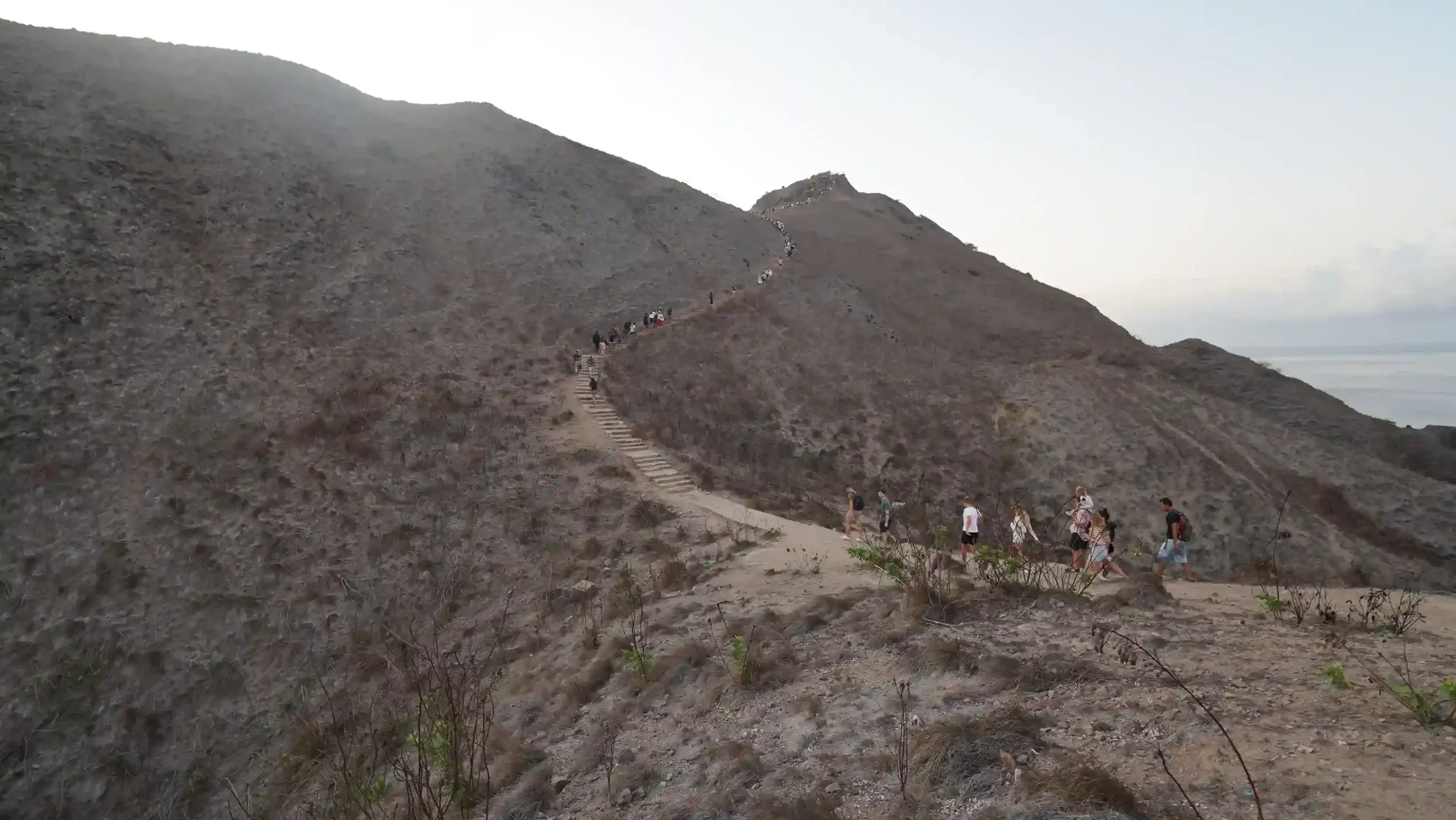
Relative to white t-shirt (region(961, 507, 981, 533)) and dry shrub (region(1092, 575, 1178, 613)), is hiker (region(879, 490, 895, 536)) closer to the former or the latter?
white t-shirt (region(961, 507, 981, 533))

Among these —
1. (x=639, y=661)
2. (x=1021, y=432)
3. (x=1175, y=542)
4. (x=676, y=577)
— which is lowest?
(x=676, y=577)

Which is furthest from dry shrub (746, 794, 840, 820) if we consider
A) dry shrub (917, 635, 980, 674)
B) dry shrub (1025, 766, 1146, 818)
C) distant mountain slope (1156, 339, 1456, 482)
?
distant mountain slope (1156, 339, 1456, 482)

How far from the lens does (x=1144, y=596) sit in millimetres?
8484

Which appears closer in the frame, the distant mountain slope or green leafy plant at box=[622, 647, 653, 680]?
green leafy plant at box=[622, 647, 653, 680]

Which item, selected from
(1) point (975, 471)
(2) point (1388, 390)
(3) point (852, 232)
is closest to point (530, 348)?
(1) point (975, 471)

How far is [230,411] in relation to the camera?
20125 mm

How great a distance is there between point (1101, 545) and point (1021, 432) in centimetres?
2177

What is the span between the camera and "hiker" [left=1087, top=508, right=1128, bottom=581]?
1137cm

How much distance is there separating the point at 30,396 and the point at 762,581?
67.8 ft

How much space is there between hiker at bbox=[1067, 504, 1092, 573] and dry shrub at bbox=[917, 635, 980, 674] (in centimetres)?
652

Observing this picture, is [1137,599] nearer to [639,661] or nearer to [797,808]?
[797,808]

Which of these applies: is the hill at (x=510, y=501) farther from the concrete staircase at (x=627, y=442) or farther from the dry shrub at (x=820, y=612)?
the concrete staircase at (x=627, y=442)

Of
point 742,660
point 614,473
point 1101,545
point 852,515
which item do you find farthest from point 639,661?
point 614,473

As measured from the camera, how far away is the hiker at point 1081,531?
12.5m
